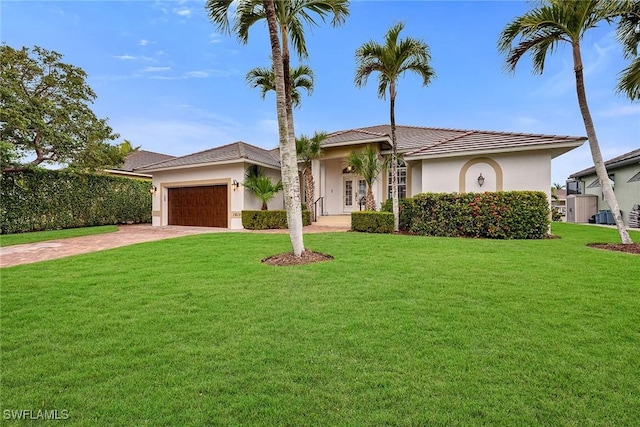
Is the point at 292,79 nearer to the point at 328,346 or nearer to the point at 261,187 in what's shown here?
the point at 261,187

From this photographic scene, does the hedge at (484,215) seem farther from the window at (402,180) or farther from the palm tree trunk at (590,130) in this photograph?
the window at (402,180)

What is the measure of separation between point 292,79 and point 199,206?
8.93 metres

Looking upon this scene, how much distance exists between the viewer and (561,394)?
2.24m

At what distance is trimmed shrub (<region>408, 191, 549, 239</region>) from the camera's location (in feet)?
33.8

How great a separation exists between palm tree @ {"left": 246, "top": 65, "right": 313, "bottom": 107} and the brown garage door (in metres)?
5.97

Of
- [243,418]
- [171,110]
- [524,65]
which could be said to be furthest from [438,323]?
[171,110]

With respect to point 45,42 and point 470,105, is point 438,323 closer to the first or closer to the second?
point 470,105

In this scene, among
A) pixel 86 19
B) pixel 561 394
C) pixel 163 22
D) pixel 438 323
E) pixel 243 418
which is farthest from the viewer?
pixel 163 22

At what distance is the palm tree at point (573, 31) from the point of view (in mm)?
8578

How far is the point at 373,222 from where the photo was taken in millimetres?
12734

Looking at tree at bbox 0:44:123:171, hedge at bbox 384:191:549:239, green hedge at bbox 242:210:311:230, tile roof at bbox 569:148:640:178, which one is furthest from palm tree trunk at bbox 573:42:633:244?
tree at bbox 0:44:123:171

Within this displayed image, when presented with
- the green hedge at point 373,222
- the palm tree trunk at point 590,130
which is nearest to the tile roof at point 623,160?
the palm tree trunk at point 590,130

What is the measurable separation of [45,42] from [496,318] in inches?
820

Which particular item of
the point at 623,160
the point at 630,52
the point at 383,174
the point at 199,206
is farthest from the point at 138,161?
the point at 623,160
